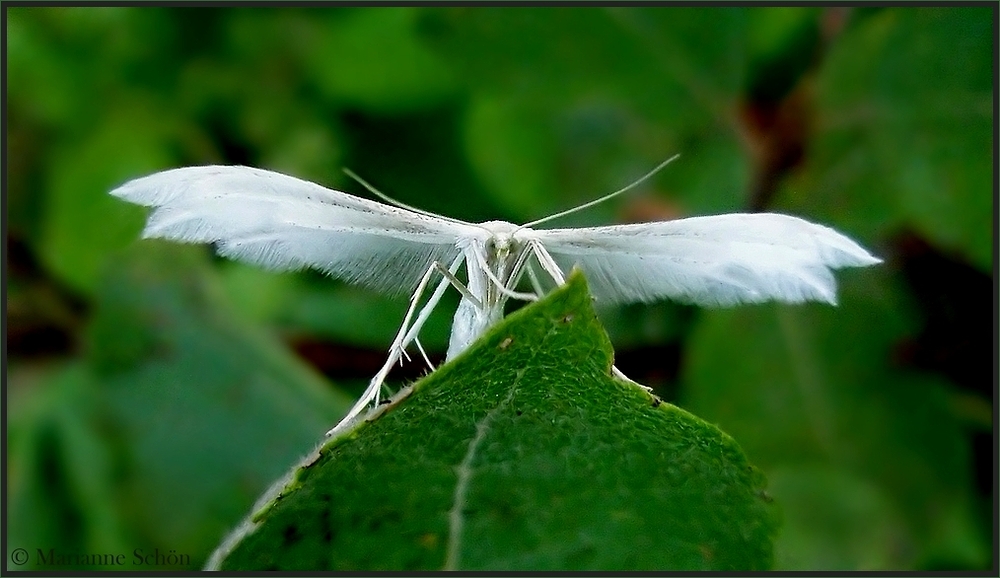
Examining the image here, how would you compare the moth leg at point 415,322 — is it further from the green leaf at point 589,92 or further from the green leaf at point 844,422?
the green leaf at point 589,92

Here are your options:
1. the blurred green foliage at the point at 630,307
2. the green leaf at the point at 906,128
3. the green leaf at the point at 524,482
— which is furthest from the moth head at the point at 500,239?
the green leaf at the point at 906,128

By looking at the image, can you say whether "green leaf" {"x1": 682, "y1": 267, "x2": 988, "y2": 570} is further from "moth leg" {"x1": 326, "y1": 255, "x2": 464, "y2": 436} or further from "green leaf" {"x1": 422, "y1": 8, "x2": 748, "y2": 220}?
"moth leg" {"x1": 326, "y1": 255, "x2": 464, "y2": 436}

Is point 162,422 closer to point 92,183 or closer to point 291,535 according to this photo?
point 92,183

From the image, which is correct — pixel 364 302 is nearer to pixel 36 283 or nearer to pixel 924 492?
pixel 36 283

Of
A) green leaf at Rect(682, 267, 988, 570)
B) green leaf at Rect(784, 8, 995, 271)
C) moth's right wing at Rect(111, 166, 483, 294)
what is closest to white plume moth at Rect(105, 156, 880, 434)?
moth's right wing at Rect(111, 166, 483, 294)

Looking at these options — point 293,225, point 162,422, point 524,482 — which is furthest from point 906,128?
point 162,422

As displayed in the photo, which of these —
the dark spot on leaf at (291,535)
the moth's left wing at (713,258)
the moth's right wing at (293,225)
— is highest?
the moth's left wing at (713,258)
